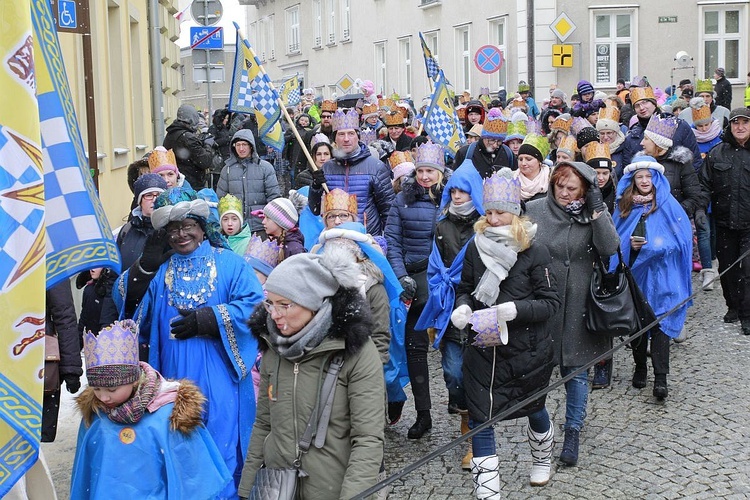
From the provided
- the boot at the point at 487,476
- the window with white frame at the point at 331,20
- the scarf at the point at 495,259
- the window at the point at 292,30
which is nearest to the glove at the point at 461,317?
the scarf at the point at 495,259

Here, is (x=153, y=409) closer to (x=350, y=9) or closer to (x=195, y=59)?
(x=195, y=59)

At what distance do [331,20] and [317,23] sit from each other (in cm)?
229

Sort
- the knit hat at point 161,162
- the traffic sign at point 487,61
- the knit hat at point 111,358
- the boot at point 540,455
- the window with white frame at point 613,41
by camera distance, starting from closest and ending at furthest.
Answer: the knit hat at point 111,358
the boot at point 540,455
the knit hat at point 161,162
the traffic sign at point 487,61
the window with white frame at point 613,41

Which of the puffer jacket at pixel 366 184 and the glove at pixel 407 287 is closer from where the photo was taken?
the glove at pixel 407 287

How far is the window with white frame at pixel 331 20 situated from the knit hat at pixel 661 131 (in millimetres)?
38939

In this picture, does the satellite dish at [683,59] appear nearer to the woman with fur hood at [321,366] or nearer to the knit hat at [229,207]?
the knit hat at [229,207]

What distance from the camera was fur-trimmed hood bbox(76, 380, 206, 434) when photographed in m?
4.45

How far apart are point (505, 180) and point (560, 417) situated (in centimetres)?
222

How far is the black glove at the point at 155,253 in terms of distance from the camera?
537 cm

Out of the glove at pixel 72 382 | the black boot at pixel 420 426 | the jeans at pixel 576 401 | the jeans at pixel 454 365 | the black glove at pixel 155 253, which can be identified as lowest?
the black boot at pixel 420 426

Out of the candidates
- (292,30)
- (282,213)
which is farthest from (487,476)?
(292,30)

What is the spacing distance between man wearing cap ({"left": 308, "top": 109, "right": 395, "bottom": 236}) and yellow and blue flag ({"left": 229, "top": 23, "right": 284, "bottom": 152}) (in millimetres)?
1288

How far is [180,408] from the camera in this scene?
175 inches

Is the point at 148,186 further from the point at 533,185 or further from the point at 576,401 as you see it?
the point at 533,185
